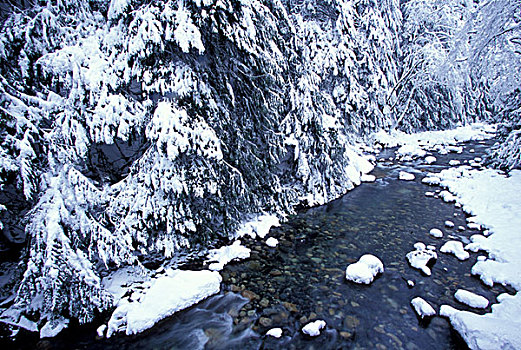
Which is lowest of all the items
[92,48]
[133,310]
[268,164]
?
[133,310]

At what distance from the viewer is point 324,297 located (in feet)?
16.2

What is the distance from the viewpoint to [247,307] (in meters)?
4.80

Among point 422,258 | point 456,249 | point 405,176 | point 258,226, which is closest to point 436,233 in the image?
point 456,249

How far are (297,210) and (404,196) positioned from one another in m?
4.28

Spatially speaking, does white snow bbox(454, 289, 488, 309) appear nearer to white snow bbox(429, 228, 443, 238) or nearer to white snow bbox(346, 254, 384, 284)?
white snow bbox(346, 254, 384, 284)

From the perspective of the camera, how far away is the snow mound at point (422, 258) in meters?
5.49

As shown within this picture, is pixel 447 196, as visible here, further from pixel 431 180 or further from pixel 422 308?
pixel 422 308

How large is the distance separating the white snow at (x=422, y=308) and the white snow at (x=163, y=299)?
364 centimetres

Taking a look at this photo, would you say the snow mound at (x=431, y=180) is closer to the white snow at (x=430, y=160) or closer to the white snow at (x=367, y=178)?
the white snow at (x=367, y=178)

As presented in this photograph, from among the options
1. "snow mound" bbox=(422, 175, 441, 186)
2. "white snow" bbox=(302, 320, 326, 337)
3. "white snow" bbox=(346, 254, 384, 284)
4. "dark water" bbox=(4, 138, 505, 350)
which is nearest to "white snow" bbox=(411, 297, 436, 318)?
"dark water" bbox=(4, 138, 505, 350)

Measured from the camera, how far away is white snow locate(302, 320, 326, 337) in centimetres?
414

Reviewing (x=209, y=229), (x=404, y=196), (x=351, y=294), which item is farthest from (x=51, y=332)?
(x=404, y=196)

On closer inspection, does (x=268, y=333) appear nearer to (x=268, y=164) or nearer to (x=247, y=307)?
(x=247, y=307)

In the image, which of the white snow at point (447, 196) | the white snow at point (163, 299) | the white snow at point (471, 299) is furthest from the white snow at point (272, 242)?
the white snow at point (447, 196)
